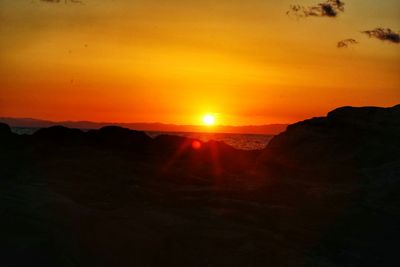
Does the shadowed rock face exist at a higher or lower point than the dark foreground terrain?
higher

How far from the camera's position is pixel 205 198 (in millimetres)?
15289

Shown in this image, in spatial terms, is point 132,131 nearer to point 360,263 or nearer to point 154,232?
point 154,232

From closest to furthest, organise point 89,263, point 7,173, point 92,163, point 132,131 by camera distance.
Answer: point 89,263 → point 7,173 → point 92,163 → point 132,131

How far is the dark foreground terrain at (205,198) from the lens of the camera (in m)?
11.0

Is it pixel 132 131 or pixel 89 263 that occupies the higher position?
pixel 132 131

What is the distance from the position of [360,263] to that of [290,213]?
296 cm

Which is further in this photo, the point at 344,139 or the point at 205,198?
the point at 344,139

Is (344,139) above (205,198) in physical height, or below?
above

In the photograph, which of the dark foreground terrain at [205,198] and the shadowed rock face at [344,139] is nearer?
the dark foreground terrain at [205,198]

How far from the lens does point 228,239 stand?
38.8 feet

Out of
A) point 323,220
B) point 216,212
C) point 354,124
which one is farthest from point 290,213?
point 354,124

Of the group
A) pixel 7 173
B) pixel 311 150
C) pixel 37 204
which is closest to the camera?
pixel 37 204

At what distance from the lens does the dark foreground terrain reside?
36.1 ft

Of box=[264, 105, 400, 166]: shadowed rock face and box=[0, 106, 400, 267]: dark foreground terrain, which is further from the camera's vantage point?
Answer: box=[264, 105, 400, 166]: shadowed rock face
